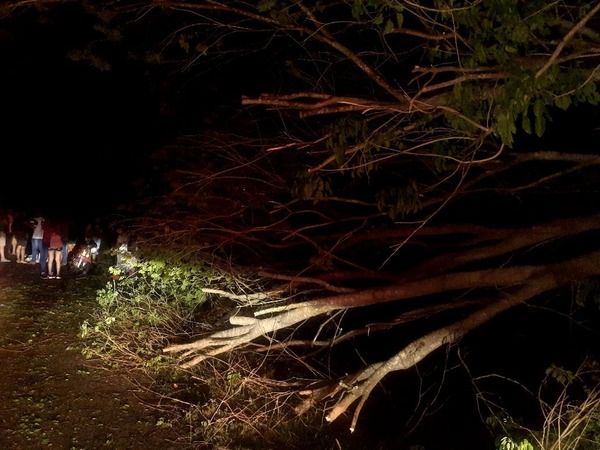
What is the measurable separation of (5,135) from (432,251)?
61.4 feet

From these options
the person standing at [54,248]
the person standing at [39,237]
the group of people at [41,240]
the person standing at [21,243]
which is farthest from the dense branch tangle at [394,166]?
the person standing at [21,243]

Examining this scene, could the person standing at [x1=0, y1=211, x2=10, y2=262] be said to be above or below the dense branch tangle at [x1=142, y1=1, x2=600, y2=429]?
below

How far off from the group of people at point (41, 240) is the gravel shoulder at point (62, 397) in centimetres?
226

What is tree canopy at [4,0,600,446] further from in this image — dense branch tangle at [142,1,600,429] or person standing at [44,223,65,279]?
person standing at [44,223,65,279]

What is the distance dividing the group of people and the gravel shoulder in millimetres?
2260

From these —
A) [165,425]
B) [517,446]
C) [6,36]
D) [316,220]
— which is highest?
[6,36]

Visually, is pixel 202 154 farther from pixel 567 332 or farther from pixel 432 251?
pixel 567 332

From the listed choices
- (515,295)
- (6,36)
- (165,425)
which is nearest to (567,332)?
(515,295)

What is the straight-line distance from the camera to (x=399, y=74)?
7816 millimetres

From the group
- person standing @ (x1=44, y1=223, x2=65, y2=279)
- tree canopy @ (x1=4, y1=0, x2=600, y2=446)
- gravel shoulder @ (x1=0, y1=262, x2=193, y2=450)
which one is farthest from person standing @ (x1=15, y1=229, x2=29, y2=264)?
tree canopy @ (x1=4, y1=0, x2=600, y2=446)

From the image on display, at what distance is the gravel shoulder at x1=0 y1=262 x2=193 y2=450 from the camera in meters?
5.45

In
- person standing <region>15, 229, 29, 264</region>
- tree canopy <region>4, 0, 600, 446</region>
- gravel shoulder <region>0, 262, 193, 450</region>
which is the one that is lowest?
gravel shoulder <region>0, 262, 193, 450</region>

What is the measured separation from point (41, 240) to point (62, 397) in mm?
6040

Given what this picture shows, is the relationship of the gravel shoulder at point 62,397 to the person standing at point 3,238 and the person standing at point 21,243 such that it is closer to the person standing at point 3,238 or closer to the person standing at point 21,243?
the person standing at point 3,238
